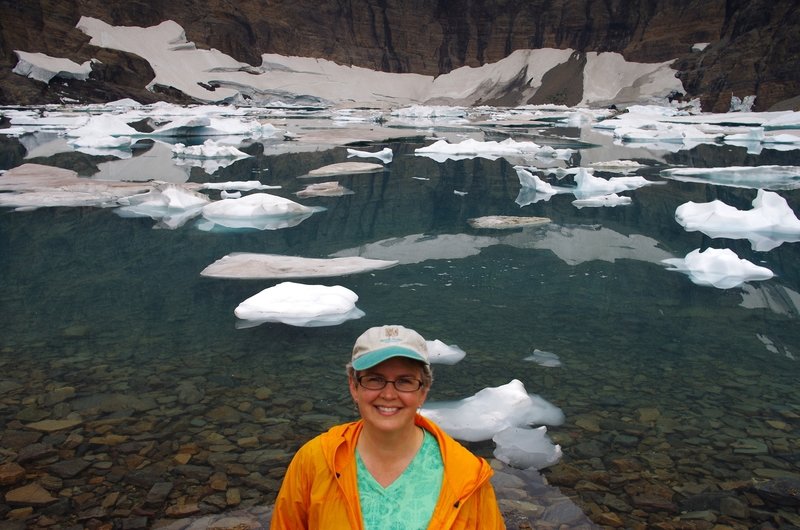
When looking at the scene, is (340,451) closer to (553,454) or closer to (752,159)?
(553,454)

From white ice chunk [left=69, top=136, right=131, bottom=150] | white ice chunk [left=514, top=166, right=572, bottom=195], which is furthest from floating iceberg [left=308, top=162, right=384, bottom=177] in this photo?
white ice chunk [left=69, top=136, right=131, bottom=150]

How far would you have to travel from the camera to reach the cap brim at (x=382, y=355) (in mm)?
1435

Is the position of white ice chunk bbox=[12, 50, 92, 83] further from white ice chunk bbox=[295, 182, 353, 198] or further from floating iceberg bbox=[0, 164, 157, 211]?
white ice chunk bbox=[295, 182, 353, 198]

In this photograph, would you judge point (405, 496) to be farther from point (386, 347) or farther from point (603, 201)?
point (603, 201)

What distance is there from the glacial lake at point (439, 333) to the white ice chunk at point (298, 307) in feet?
0.29

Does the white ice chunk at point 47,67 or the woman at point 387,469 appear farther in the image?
the white ice chunk at point 47,67

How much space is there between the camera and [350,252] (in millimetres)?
7008

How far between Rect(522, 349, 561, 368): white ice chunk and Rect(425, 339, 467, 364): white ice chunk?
1.39ft

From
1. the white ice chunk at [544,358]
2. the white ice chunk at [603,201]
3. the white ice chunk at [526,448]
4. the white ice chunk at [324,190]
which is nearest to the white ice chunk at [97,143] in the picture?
the white ice chunk at [324,190]

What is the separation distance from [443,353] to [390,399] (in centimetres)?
283

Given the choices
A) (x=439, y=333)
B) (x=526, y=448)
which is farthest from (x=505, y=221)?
(x=526, y=448)

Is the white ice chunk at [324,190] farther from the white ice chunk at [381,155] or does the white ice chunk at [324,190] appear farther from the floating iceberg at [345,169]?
the white ice chunk at [381,155]

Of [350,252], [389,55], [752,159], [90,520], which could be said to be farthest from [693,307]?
[389,55]

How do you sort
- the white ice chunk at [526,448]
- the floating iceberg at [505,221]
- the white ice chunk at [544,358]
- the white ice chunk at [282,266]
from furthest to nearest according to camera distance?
1. the floating iceberg at [505,221]
2. the white ice chunk at [282,266]
3. the white ice chunk at [544,358]
4. the white ice chunk at [526,448]
